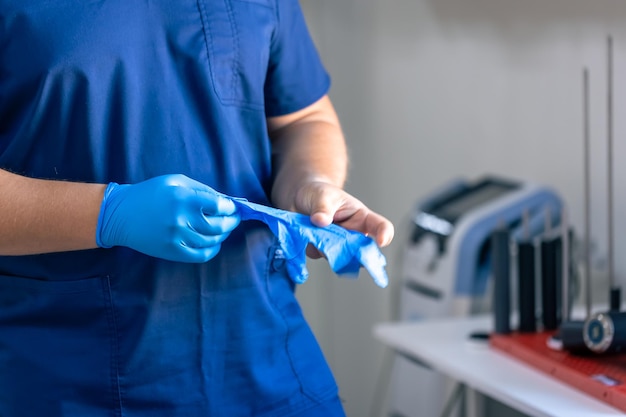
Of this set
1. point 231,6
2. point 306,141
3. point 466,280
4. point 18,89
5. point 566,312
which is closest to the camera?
point 18,89

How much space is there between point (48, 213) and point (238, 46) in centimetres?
34

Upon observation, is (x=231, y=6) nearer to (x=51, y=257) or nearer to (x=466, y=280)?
(x=51, y=257)

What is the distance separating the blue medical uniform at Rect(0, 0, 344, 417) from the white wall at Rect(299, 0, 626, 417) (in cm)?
144

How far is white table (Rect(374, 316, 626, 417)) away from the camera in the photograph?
139 cm

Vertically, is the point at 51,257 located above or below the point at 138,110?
below

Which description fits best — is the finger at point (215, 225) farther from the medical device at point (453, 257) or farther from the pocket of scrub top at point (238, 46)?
the medical device at point (453, 257)

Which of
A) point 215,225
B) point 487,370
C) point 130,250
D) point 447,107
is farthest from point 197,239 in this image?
point 447,107

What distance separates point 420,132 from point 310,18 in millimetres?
546

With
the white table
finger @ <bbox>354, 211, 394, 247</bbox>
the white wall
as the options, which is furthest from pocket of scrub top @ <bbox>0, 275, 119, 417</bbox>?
the white wall

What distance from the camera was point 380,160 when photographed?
2.94 m

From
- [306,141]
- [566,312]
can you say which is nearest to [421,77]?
[566,312]

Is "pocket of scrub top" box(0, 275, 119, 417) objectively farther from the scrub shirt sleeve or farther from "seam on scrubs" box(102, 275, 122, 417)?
the scrub shirt sleeve

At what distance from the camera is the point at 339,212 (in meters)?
1.10

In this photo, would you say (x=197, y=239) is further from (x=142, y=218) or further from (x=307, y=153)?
(x=307, y=153)
